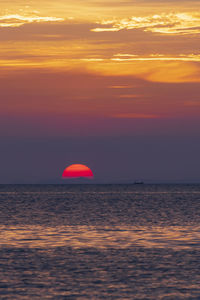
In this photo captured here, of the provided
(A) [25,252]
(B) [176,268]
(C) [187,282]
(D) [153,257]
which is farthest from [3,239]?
→ (C) [187,282]

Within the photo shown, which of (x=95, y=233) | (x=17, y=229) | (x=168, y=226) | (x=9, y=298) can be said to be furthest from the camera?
(x=168, y=226)

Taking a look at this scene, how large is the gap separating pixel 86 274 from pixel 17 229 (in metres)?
33.4

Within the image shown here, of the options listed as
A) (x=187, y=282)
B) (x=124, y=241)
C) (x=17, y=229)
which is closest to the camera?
(x=187, y=282)

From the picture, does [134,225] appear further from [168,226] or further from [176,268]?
[176,268]

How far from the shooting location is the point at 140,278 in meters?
38.8

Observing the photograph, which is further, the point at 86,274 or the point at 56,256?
the point at 56,256

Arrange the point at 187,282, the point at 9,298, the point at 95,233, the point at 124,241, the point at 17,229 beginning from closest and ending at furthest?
1. the point at 9,298
2. the point at 187,282
3. the point at 124,241
4. the point at 95,233
5. the point at 17,229

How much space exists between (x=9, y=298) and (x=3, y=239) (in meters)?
27.8

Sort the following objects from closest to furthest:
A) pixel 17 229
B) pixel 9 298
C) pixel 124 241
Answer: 1. pixel 9 298
2. pixel 124 241
3. pixel 17 229

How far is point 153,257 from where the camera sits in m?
47.1

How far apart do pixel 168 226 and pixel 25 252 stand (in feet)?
101

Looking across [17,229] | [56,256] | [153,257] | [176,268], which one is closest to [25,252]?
[56,256]

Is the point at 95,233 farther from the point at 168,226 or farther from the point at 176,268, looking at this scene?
the point at 176,268

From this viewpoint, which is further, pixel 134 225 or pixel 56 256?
pixel 134 225
